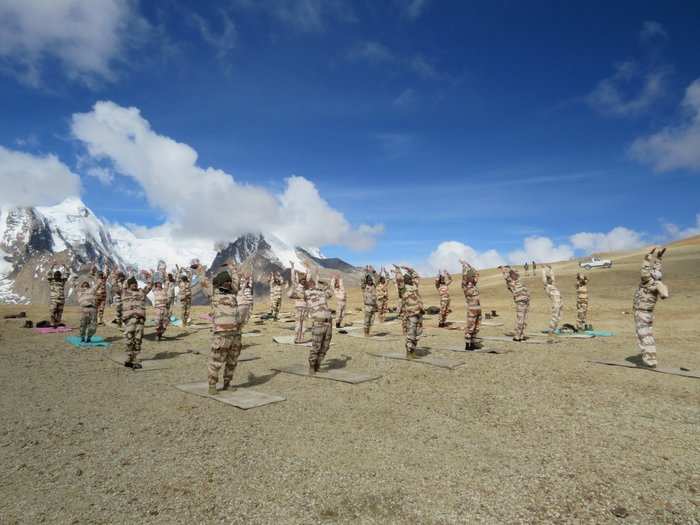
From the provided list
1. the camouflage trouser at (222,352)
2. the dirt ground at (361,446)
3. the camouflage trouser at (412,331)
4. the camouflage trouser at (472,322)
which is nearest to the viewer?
the dirt ground at (361,446)

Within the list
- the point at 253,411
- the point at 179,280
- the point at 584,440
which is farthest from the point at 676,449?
the point at 179,280

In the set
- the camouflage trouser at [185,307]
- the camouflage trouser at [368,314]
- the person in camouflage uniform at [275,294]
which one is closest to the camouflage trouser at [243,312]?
the camouflage trouser at [185,307]

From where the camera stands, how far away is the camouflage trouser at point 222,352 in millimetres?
9828

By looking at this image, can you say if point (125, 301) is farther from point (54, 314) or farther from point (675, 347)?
point (675, 347)

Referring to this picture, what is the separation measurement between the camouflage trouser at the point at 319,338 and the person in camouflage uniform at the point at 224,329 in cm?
240

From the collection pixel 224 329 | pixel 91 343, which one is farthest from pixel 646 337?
pixel 91 343

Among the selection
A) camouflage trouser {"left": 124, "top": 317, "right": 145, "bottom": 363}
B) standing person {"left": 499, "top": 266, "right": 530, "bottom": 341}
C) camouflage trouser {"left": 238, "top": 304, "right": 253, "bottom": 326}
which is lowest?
camouflage trouser {"left": 124, "top": 317, "right": 145, "bottom": 363}

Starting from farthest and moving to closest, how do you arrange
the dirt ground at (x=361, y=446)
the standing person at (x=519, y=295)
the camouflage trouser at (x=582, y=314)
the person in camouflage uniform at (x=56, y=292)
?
the person in camouflage uniform at (x=56, y=292)
the camouflage trouser at (x=582, y=314)
the standing person at (x=519, y=295)
the dirt ground at (x=361, y=446)

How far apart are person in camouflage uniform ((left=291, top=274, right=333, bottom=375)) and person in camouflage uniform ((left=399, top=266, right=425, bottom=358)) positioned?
2878mm

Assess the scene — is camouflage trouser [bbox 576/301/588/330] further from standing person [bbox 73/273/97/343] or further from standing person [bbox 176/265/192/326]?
standing person [bbox 73/273/97/343]

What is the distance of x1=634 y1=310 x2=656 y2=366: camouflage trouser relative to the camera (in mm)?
12469

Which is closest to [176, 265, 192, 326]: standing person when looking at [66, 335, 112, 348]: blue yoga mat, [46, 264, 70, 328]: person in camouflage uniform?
[66, 335, 112, 348]: blue yoga mat

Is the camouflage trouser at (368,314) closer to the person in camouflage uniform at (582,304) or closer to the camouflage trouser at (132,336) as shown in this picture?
the camouflage trouser at (132,336)

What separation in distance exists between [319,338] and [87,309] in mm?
10765
